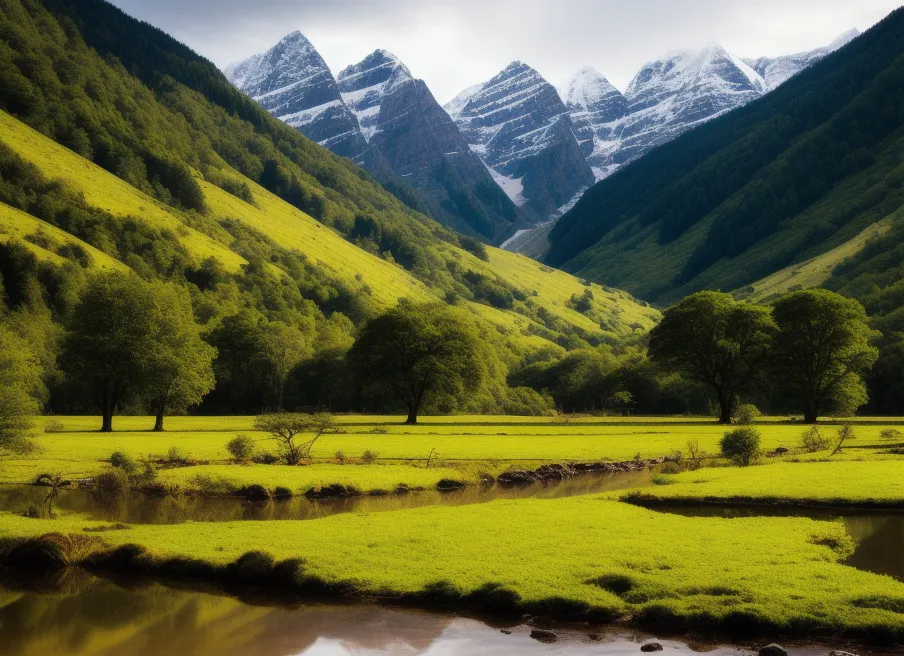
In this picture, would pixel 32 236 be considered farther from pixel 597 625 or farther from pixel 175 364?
pixel 597 625

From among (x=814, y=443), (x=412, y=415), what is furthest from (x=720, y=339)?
(x=412, y=415)

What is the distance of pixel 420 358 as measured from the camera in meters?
108

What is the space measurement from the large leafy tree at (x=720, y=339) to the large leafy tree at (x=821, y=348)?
273 centimetres

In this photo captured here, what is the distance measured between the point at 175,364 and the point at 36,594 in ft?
209

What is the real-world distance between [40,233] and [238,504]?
486ft

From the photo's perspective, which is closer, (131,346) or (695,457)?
(695,457)

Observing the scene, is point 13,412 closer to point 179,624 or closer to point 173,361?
point 173,361

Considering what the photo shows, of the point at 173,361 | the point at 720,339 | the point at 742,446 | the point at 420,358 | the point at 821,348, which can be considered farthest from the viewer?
the point at 720,339

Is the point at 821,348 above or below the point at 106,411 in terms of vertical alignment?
above

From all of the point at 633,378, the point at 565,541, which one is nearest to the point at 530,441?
the point at 565,541

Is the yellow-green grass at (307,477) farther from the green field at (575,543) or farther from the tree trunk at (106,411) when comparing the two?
the tree trunk at (106,411)

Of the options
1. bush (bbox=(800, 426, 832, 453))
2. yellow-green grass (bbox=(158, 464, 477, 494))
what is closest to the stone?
yellow-green grass (bbox=(158, 464, 477, 494))

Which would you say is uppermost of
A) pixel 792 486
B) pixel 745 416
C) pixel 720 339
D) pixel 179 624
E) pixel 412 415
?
pixel 720 339

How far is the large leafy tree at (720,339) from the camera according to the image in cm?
10794
